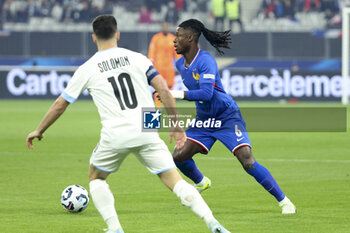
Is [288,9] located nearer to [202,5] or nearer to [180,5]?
[202,5]

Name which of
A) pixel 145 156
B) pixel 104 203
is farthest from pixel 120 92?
pixel 104 203

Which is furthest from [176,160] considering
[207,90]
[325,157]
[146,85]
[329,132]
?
[329,132]

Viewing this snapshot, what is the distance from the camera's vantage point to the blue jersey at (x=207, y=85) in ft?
28.2

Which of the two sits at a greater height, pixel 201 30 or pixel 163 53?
pixel 201 30

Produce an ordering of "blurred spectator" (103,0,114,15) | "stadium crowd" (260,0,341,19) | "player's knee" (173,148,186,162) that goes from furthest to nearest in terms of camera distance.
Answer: "blurred spectator" (103,0,114,15) < "stadium crowd" (260,0,341,19) < "player's knee" (173,148,186,162)

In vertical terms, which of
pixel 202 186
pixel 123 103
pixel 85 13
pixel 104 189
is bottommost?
pixel 85 13

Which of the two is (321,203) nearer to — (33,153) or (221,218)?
(221,218)

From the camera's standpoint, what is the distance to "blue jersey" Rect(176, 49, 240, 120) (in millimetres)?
8586

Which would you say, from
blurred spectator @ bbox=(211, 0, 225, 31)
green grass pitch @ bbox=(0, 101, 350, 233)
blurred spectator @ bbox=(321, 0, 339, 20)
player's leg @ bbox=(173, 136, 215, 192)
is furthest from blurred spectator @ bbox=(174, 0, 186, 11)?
player's leg @ bbox=(173, 136, 215, 192)

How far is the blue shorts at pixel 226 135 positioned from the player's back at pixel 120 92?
231 centimetres

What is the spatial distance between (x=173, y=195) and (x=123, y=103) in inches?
139

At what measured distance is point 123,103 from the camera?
6555mm

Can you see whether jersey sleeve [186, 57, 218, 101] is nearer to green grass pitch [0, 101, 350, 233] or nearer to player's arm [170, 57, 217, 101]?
player's arm [170, 57, 217, 101]

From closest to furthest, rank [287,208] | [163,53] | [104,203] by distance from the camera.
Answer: [104,203], [287,208], [163,53]
